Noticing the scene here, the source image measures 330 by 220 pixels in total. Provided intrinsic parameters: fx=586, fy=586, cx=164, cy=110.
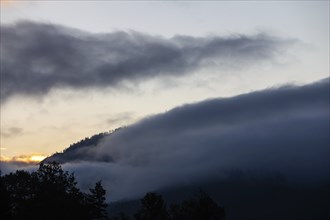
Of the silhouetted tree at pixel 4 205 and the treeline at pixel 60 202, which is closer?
the silhouetted tree at pixel 4 205

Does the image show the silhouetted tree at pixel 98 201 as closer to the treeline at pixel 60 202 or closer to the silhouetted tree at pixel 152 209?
the treeline at pixel 60 202

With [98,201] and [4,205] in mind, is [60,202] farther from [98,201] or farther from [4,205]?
[98,201]

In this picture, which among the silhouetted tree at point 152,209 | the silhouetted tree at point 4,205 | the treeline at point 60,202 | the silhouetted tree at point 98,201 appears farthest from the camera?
the silhouetted tree at point 152,209

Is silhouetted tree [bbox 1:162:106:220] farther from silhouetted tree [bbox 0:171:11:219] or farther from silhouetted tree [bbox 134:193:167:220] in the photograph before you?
silhouetted tree [bbox 134:193:167:220]

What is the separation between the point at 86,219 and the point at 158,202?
33210mm

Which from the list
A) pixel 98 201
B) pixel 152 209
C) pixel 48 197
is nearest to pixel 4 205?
pixel 48 197

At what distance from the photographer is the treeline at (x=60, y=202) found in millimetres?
106125

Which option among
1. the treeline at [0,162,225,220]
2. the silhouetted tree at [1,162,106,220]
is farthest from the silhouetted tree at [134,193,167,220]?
the silhouetted tree at [1,162,106,220]

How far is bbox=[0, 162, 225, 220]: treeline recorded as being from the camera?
106 metres

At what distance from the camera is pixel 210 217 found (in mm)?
132500

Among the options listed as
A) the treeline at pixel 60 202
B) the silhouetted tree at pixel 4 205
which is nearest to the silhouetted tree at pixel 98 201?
the treeline at pixel 60 202

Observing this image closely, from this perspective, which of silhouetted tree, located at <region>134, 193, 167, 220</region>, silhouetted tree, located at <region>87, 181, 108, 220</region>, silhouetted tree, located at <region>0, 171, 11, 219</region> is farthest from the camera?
silhouetted tree, located at <region>134, 193, 167, 220</region>

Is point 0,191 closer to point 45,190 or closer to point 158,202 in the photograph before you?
point 45,190

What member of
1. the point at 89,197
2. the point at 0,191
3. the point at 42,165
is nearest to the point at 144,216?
the point at 89,197
